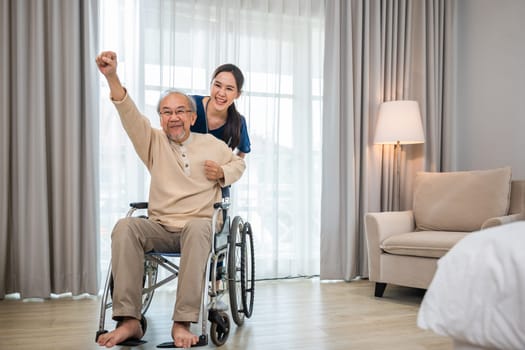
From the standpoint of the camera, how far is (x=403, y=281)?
9.51ft

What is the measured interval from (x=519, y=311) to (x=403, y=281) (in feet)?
6.23

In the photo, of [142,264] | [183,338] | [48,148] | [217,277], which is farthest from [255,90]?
[183,338]

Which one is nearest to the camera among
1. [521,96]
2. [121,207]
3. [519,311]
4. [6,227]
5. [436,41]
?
[519,311]

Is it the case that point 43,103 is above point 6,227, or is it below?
above

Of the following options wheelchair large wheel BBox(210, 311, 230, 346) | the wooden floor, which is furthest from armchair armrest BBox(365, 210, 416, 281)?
wheelchair large wheel BBox(210, 311, 230, 346)

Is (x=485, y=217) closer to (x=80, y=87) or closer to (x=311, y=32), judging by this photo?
(x=311, y=32)

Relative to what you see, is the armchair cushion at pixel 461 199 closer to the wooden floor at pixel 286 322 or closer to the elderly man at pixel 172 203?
the wooden floor at pixel 286 322

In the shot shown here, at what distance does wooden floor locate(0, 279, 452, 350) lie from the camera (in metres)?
2.09

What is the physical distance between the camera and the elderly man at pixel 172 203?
6.12 feet

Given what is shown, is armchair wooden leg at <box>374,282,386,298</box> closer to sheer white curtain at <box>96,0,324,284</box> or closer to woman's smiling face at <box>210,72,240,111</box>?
sheer white curtain at <box>96,0,324,284</box>

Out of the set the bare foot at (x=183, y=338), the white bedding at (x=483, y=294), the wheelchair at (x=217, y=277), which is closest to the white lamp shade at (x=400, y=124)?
the wheelchair at (x=217, y=277)

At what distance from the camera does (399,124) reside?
11.0ft

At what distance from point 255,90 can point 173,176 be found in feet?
4.56

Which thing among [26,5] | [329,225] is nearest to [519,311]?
[329,225]
